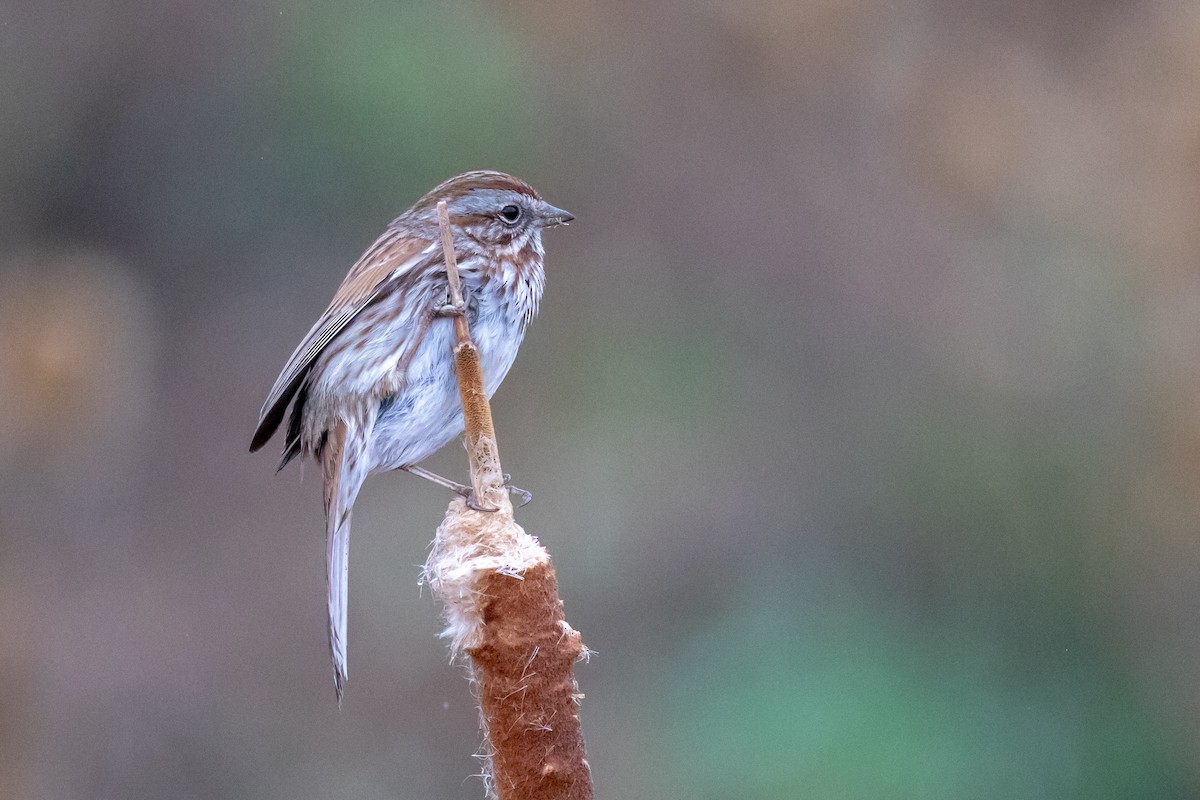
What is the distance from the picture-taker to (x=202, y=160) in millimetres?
3279

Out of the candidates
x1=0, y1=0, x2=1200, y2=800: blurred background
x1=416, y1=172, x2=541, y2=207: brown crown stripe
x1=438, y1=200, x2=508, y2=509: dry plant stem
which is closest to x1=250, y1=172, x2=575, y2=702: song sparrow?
x1=416, y1=172, x2=541, y2=207: brown crown stripe

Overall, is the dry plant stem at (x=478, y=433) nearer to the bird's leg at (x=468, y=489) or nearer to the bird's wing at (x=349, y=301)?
the bird's leg at (x=468, y=489)

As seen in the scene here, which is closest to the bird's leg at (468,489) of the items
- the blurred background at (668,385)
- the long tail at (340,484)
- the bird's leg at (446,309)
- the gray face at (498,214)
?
the long tail at (340,484)

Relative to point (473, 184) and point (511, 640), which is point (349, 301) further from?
point (511, 640)

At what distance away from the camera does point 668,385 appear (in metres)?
3.57

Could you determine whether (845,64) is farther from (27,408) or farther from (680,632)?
(27,408)

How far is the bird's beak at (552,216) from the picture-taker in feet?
6.63

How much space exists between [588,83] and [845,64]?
0.80 meters

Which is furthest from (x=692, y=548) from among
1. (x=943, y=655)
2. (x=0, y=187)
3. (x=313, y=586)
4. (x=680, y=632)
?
(x=0, y=187)

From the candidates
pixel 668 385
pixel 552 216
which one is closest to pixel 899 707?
pixel 668 385

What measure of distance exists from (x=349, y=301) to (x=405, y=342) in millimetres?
122

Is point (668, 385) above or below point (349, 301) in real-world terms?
above

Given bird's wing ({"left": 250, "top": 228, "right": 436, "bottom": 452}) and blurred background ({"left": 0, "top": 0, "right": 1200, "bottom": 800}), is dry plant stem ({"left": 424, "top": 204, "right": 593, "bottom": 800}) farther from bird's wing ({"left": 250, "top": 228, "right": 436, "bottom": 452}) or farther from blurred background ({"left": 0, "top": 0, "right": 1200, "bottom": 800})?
blurred background ({"left": 0, "top": 0, "right": 1200, "bottom": 800})

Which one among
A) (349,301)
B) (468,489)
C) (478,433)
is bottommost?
(478,433)
